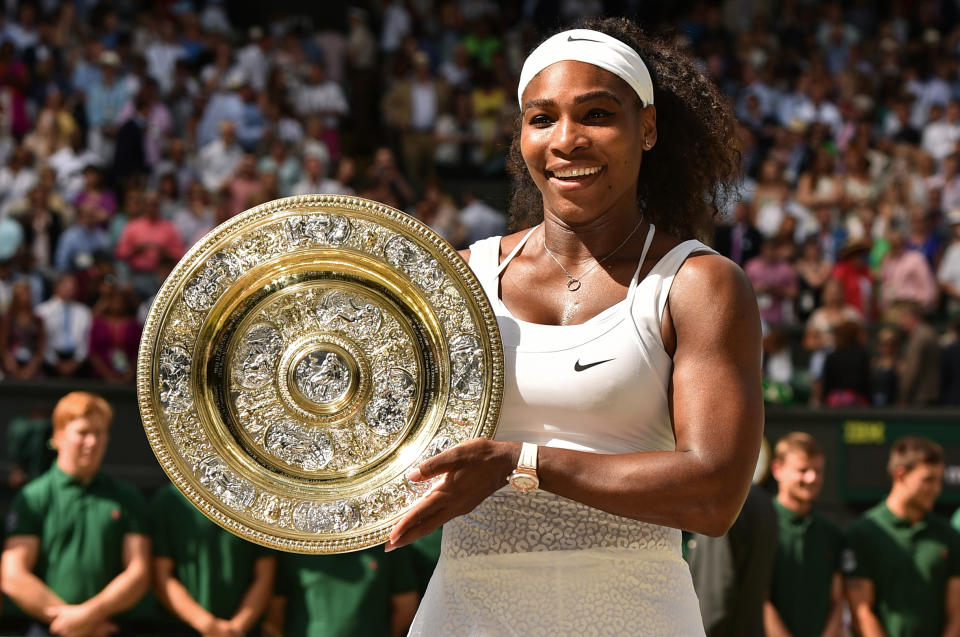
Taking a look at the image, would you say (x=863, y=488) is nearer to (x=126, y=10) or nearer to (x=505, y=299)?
(x=505, y=299)

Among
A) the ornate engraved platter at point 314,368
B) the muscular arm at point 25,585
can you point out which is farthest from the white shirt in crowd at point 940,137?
the ornate engraved platter at point 314,368

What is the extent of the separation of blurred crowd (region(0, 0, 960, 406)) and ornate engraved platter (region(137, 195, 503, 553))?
324 inches

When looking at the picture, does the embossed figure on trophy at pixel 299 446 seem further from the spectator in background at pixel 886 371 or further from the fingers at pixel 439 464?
the spectator in background at pixel 886 371

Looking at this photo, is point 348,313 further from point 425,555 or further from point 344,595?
point 425,555

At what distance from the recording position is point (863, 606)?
6.87 metres

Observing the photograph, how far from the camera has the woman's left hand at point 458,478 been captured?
228 cm

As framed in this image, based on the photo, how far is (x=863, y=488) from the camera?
9938mm

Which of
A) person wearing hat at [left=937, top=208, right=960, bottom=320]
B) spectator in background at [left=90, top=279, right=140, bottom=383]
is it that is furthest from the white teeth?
person wearing hat at [left=937, top=208, right=960, bottom=320]

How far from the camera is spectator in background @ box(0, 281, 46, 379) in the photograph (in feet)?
35.5

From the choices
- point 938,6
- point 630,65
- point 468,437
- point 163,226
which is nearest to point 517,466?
point 468,437

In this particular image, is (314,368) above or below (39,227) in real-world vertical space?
below

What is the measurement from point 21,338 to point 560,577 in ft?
30.0

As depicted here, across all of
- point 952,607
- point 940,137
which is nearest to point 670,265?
point 952,607

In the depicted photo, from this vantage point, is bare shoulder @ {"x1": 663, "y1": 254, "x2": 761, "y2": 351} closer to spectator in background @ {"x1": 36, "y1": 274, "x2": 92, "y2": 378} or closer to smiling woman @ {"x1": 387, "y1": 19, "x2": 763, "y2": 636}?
smiling woman @ {"x1": 387, "y1": 19, "x2": 763, "y2": 636}
